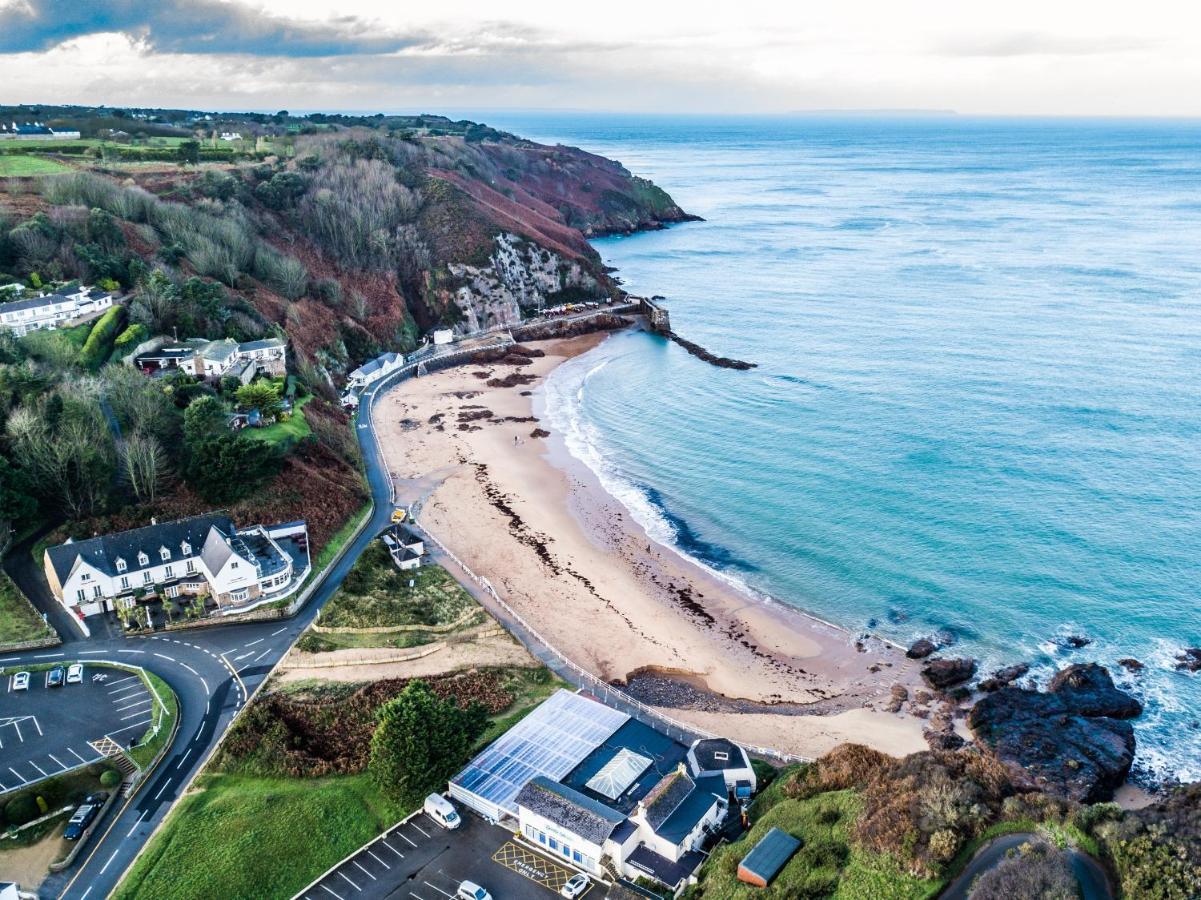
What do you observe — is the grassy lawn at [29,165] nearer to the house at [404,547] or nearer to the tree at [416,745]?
the house at [404,547]

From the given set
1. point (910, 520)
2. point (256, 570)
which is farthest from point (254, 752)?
point (910, 520)

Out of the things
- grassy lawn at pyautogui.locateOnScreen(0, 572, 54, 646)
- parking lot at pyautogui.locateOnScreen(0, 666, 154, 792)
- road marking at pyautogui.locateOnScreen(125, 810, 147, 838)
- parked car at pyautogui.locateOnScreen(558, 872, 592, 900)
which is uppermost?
grassy lawn at pyautogui.locateOnScreen(0, 572, 54, 646)

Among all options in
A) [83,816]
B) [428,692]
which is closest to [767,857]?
[428,692]

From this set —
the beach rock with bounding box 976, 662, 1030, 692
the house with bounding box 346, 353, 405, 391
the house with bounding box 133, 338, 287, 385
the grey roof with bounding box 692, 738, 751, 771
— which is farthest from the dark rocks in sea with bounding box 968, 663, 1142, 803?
the house with bounding box 346, 353, 405, 391

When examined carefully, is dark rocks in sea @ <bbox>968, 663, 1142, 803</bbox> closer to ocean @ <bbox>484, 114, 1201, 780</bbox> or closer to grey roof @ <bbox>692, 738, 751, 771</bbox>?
ocean @ <bbox>484, 114, 1201, 780</bbox>

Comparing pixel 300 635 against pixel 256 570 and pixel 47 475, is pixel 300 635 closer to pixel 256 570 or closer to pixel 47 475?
pixel 256 570
